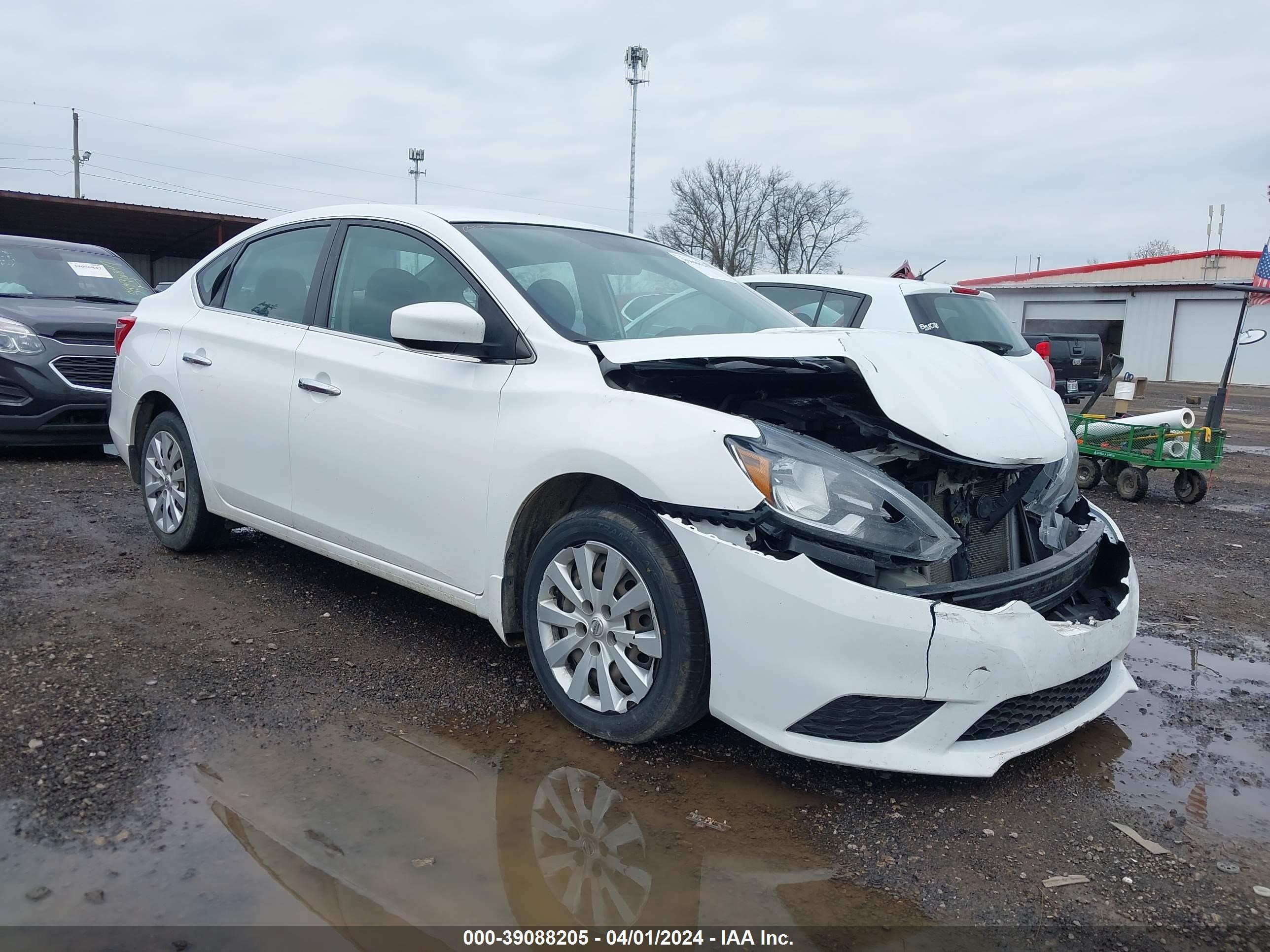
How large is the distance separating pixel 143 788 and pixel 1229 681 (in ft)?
12.4

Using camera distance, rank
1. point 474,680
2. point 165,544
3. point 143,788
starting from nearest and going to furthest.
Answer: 1. point 143,788
2. point 474,680
3. point 165,544

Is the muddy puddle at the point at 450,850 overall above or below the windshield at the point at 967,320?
below

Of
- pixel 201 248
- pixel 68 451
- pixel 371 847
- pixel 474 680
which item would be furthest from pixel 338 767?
pixel 201 248

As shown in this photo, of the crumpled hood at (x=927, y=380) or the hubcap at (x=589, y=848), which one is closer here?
the hubcap at (x=589, y=848)

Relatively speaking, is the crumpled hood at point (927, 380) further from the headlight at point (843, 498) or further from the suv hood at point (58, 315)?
the suv hood at point (58, 315)

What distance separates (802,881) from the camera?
238cm

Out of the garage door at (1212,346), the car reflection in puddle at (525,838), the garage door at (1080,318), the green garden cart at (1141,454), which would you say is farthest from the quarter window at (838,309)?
the garage door at (1080,318)

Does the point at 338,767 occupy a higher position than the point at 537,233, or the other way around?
the point at 537,233

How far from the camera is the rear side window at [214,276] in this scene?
4777 millimetres

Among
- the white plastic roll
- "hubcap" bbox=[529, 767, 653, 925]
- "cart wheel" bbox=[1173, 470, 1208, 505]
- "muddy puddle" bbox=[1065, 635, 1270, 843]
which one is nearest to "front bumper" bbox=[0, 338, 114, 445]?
"hubcap" bbox=[529, 767, 653, 925]

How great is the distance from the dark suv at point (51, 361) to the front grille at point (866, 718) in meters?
6.27

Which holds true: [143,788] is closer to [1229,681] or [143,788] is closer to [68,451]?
[1229,681]

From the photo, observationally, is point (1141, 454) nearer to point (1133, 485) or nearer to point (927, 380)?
point (1133, 485)

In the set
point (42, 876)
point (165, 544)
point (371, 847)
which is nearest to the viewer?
point (42, 876)
